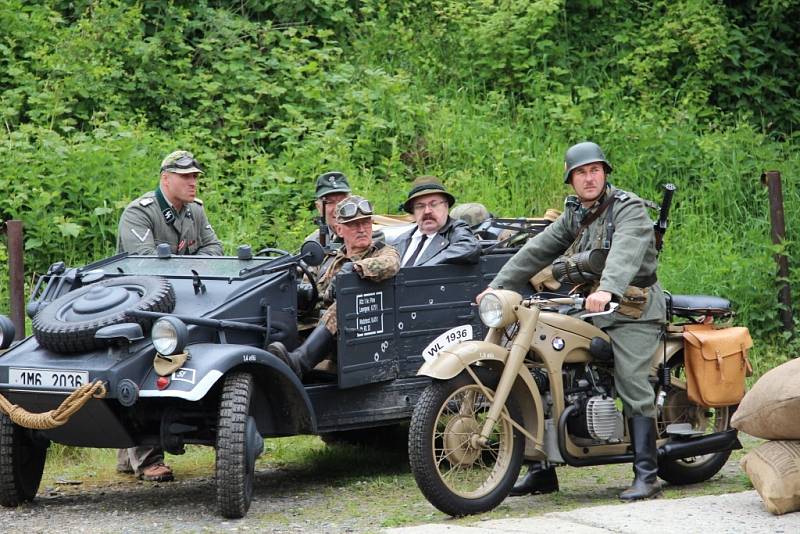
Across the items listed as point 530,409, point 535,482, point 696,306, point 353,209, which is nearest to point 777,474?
point 530,409

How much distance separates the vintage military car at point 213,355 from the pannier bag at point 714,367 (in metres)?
1.34

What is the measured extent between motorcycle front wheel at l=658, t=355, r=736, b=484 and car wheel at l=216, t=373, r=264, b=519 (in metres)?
2.23

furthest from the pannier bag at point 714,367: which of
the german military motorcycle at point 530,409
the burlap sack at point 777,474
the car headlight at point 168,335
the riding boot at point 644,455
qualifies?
the car headlight at point 168,335

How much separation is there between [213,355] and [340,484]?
1.58 metres

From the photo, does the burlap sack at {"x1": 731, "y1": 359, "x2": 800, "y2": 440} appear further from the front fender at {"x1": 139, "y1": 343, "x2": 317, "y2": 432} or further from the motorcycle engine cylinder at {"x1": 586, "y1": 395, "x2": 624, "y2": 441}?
the front fender at {"x1": 139, "y1": 343, "x2": 317, "y2": 432}

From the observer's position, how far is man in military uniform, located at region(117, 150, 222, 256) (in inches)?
325

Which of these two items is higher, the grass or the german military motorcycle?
the german military motorcycle

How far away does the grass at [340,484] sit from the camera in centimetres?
660

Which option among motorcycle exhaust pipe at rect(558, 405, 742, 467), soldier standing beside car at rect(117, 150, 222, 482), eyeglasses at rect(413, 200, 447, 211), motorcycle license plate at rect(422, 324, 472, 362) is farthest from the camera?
eyeglasses at rect(413, 200, 447, 211)

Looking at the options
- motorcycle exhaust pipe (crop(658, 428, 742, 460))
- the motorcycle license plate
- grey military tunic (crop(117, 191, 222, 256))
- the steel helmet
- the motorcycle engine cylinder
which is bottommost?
motorcycle exhaust pipe (crop(658, 428, 742, 460))

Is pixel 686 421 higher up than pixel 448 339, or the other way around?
pixel 448 339

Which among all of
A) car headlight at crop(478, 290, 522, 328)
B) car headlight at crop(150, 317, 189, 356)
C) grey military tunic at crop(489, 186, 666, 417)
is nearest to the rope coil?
car headlight at crop(150, 317, 189, 356)

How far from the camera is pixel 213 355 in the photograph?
6.64 m

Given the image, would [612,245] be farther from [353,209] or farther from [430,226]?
[430,226]
